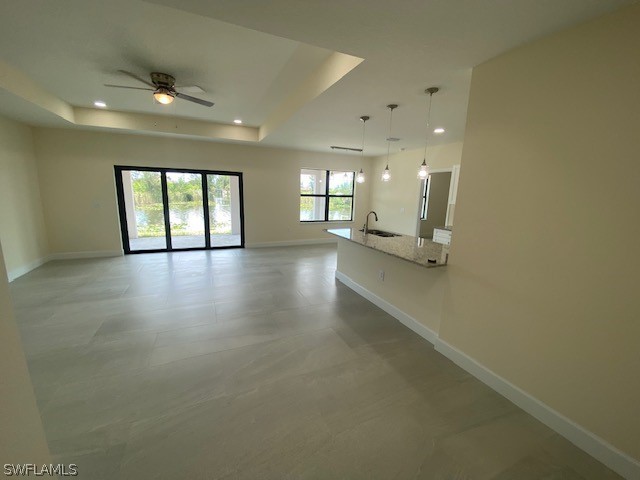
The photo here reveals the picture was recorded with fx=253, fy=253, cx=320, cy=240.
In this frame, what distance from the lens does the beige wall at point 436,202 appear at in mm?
6824

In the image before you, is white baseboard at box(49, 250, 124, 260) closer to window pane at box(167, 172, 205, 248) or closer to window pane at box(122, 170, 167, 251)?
window pane at box(122, 170, 167, 251)

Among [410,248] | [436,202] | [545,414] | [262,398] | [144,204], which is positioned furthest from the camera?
[436,202]

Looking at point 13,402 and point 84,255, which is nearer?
point 13,402

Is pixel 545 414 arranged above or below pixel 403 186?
below

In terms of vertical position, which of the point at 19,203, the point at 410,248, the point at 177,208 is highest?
the point at 19,203

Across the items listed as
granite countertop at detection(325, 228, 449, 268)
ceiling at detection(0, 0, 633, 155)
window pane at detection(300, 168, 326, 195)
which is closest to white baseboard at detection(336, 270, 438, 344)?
granite countertop at detection(325, 228, 449, 268)

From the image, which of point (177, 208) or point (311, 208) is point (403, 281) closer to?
point (311, 208)

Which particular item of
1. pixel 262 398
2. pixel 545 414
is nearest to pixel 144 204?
pixel 262 398

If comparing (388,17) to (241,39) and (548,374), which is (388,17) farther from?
(548,374)

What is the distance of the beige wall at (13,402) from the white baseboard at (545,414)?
2.78 metres

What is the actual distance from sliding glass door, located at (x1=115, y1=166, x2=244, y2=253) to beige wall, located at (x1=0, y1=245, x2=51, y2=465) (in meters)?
5.82

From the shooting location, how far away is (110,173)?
546 cm

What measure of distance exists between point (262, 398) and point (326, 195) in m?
6.42

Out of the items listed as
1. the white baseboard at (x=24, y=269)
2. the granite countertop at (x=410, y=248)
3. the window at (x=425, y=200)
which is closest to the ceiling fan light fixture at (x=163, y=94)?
the granite countertop at (x=410, y=248)
